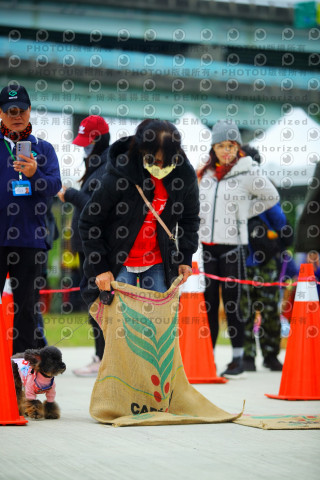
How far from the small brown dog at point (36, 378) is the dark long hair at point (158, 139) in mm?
1277

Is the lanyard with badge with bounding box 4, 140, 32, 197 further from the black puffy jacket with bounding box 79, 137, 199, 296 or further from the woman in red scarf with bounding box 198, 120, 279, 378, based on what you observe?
the woman in red scarf with bounding box 198, 120, 279, 378

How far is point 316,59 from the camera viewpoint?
2609 cm

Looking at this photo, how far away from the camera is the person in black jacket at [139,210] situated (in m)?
5.40

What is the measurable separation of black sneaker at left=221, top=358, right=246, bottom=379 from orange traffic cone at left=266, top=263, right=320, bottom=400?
1.59 metres

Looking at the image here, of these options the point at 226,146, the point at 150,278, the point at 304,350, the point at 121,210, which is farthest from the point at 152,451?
the point at 226,146

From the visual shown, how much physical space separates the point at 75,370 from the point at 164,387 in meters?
3.37

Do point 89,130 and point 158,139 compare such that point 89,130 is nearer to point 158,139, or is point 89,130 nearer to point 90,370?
point 90,370

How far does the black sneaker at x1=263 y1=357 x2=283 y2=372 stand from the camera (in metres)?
9.39

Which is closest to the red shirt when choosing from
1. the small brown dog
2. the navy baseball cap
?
the small brown dog

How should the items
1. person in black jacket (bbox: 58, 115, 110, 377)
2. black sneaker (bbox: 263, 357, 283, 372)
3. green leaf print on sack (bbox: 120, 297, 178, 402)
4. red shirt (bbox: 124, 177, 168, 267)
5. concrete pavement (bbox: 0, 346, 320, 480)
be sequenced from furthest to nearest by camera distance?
1. black sneaker (bbox: 263, 357, 283, 372)
2. person in black jacket (bbox: 58, 115, 110, 377)
3. red shirt (bbox: 124, 177, 168, 267)
4. green leaf print on sack (bbox: 120, 297, 178, 402)
5. concrete pavement (bbox: 0, 346, 320, 480)

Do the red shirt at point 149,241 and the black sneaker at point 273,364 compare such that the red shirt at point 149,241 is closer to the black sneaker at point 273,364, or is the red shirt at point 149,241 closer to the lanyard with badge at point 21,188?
the lanyard with badge at point 21,188

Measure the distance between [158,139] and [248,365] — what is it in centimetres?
440

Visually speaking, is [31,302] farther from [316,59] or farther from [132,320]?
[316,59]

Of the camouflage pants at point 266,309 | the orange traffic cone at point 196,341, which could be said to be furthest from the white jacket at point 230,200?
the camouflage pants at point 266,309
